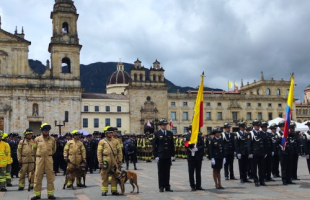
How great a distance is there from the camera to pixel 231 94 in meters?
70.6

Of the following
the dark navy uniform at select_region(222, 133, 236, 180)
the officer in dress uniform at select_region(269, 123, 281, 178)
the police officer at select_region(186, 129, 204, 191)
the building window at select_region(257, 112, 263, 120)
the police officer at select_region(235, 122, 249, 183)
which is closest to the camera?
the police officer at select_region(186, 129, 204, 191)

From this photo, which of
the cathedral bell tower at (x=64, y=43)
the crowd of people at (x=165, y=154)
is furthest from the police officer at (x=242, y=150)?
the cathedral bell tower at (x=64, y=43)

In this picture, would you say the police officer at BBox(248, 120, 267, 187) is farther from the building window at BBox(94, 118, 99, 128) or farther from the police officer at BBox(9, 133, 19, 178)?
the building window at BBox(94, 118, 99, 128)

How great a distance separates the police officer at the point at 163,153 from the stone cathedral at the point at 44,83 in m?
43.1

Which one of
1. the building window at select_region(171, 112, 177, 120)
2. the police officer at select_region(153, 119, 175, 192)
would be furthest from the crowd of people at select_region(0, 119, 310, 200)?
the building window at select_region(171, 112, 177, 120)

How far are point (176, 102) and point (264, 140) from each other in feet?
173

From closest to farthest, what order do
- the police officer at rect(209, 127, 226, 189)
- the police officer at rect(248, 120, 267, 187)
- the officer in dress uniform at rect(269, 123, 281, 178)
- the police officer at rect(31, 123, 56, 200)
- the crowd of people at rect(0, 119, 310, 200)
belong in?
the police officer at rect(31, 123, 56, 200) → the crowd of people at rect(0, 119, 310, 200) → the police officer at rect(209, 127, 226, 189) → the police officer at rect(248, 120, 267, 187) → the officer in dress uniform at rect(269, 123, 281, 178)

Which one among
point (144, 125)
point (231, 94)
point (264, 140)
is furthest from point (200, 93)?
point (231, 94)

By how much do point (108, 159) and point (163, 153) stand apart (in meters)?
1.79

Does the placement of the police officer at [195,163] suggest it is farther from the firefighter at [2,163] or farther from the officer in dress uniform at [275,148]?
the firefighter at [2,163]

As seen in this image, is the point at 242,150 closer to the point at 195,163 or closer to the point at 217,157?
the point at 217,157

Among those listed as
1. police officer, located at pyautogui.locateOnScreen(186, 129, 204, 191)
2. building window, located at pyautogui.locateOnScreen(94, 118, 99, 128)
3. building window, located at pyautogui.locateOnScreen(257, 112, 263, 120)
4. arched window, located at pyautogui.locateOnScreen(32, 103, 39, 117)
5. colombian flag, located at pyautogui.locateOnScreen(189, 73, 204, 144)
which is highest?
arched window, located at pyautogui.locateOnScreen(32, 103, 39, 117)

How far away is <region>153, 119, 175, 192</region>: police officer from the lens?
12.4 metres

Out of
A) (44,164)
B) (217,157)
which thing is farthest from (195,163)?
(44,164)
